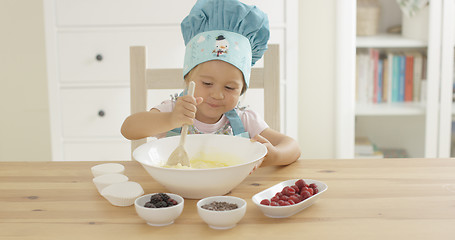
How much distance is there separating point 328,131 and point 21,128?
173 cm

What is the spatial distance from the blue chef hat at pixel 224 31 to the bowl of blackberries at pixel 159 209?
47cm

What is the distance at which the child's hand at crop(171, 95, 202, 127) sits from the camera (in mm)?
1035

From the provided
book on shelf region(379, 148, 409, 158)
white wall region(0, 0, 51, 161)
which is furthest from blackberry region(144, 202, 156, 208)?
white wall region(0, 0, 51, 161)

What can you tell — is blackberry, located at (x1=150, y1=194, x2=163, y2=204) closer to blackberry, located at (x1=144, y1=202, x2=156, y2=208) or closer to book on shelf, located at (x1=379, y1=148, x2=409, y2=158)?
blackberry, located at (x1=144, y1=202, x2=156, y2=208)

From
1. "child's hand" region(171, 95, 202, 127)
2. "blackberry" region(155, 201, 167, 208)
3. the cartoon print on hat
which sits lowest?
"blackberry" region(155, 201, 167, 208)

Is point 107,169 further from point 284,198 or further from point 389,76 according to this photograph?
point 389,76

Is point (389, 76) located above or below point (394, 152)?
above

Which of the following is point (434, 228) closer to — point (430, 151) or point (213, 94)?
point (213, 94)

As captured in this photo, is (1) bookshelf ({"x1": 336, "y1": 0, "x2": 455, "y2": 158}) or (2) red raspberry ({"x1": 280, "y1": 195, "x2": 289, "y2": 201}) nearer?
(2) red raspberry ({"x1": 280, "y1": 195, "x2": 289, "y2": 201})

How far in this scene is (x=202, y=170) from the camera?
87cm

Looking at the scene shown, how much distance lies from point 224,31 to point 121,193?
1.72 feet

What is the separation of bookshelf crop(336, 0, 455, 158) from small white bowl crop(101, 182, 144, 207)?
Answer: 170 cm

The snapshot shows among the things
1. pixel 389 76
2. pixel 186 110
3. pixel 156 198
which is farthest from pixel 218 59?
pixel 389 76

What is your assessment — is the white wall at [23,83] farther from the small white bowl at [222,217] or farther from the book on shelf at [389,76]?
the small white bowl at [222,217]
